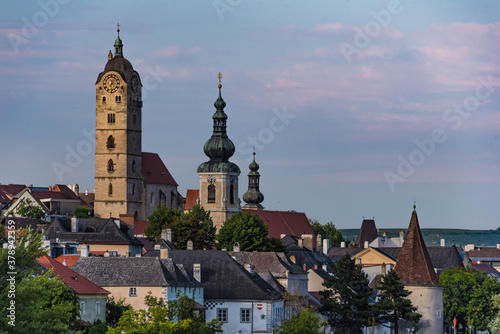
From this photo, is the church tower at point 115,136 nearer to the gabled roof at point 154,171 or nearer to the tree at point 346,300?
the gabled roof at point 154,171

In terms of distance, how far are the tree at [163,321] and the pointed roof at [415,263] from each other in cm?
3838

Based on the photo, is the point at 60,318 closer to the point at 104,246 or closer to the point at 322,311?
the point at 322,311

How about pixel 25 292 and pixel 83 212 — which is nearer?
pixel 25 292

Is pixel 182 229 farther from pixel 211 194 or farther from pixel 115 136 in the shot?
pixel 115 136

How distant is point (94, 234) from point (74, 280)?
52412 mm

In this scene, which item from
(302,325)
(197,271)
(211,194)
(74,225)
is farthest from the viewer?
(211,194)

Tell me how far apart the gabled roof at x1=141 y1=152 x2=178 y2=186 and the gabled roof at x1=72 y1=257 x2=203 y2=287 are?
9938cm

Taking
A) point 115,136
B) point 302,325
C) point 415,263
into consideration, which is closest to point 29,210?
point 115,136

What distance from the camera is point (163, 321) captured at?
70.4 metres

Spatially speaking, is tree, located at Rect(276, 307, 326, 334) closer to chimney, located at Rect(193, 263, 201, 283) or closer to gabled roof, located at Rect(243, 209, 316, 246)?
chimney, located at Rect(193, 263, 201, 283)

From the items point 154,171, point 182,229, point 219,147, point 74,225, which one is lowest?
point 182,229

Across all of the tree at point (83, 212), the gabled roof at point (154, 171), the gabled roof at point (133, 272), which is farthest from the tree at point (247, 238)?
the gabled roof at point (154, 171)

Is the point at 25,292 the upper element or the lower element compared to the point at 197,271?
lower

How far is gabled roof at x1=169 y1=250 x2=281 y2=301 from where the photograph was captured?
88.8 metres
